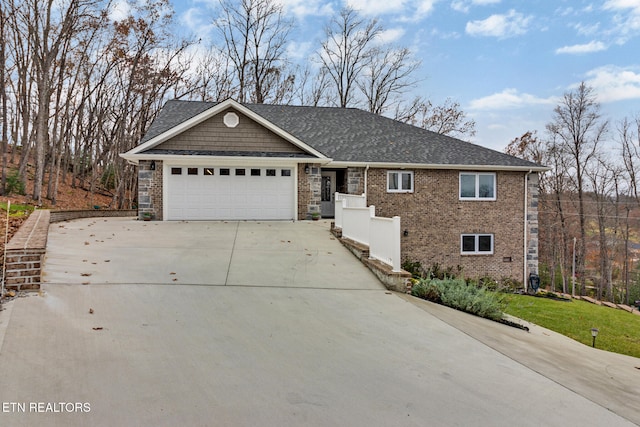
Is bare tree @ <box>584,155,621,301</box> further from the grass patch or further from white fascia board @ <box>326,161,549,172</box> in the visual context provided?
the grass patch

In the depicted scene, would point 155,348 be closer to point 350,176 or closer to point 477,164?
point 350,176

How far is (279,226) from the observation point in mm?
12562

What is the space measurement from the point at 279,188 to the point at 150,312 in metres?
9.87

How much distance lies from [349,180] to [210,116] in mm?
5772

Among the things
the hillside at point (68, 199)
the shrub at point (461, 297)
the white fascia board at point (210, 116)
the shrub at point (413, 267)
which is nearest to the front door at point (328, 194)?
the white fascia board at point (210, 116)

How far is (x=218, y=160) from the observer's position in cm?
1352

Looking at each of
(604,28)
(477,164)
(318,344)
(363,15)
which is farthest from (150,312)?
(363,15)

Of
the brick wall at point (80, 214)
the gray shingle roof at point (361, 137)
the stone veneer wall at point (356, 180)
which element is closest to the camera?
the brick wall at point (80, 214)

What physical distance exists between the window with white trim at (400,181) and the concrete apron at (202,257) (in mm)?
4637

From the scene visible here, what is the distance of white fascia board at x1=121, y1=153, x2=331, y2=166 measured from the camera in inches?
514

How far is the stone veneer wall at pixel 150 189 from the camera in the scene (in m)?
13.3

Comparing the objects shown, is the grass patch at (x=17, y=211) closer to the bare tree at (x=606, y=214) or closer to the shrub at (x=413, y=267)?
the shrub at (x=413, y=267)

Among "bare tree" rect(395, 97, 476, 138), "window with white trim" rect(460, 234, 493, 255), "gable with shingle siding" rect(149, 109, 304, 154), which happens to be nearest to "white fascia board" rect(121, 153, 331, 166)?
"gable with shingle siding" rect(149, 109, 304, 154)

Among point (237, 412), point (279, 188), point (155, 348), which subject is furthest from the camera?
point (279, 188)
